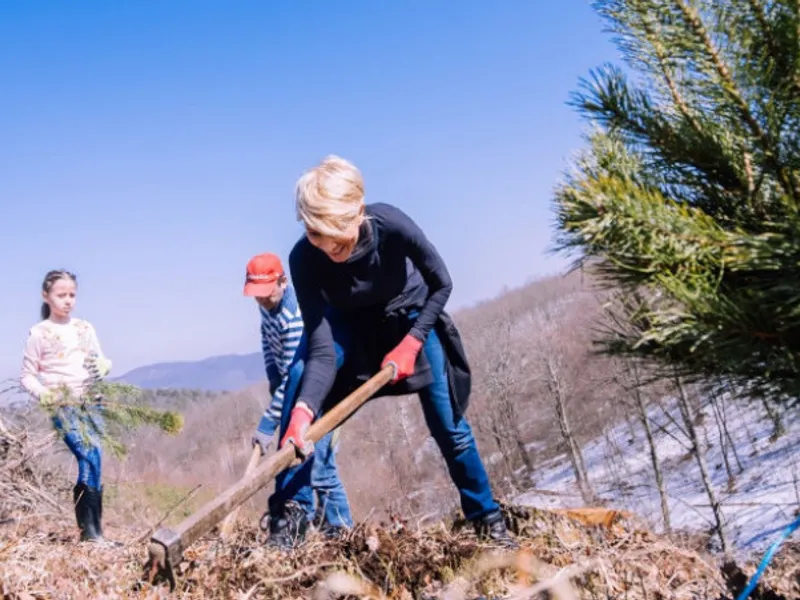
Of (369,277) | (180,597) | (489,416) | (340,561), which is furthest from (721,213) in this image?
(489,416)

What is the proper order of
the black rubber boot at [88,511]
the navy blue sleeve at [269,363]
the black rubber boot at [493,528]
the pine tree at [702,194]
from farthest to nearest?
the black rubber boot at [88,511], the navy blue sleeve at [269,363], the black rubber boot at [493,528], the pine tree at [702,194]

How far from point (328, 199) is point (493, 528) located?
1.52m

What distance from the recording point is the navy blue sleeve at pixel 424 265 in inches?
107

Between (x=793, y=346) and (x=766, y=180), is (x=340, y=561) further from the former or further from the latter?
(x=766, y=180)

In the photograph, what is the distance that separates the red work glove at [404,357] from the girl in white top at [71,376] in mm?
2348

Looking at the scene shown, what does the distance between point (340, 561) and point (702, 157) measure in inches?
71.7

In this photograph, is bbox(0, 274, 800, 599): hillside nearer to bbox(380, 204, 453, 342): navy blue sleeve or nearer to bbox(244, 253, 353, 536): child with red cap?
bbox(244, 253, 353, 536): child with red cap

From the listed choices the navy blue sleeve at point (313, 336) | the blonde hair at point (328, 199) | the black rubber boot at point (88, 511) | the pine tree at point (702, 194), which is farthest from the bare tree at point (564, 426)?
the pine tree at point (702, 194)

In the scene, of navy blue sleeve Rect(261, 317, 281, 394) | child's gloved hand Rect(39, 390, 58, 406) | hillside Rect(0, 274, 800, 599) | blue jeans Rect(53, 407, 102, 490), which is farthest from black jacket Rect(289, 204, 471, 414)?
child's gloved hand Rect(39, 390, 58, 406)

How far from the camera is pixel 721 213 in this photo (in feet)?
5.24

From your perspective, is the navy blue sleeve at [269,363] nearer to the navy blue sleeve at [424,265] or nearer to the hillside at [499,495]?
the hillside at [499,495]

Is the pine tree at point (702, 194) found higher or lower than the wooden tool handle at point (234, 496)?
higher

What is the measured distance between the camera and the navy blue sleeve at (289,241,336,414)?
270 cm

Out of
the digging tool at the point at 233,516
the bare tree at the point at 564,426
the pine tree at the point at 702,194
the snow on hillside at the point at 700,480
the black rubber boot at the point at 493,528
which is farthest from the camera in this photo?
the bare tree at the point at 564,426
